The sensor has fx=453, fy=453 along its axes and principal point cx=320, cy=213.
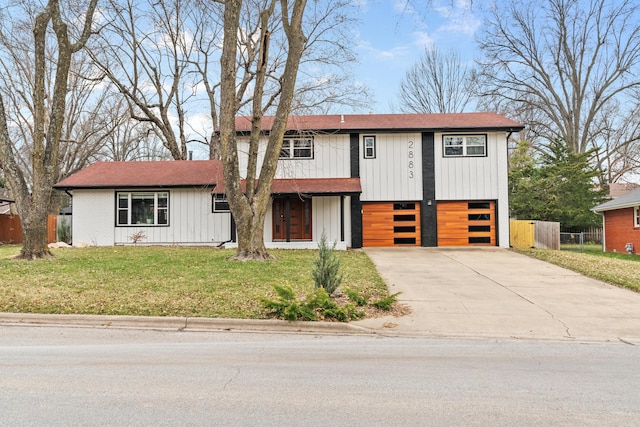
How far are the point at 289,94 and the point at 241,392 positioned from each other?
448 inches

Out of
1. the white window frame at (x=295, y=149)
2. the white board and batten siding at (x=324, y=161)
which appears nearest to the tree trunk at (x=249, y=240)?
the white board and batten siding at (x=324, y=161)

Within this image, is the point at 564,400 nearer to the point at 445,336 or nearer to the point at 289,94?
the point at 445,336

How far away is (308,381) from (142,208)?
18381 mm

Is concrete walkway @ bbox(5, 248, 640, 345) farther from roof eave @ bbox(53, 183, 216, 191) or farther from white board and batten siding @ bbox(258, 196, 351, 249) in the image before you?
roof eave @ bbox(53, 183, 216, 191)

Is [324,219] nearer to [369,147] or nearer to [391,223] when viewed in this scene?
[391,223]

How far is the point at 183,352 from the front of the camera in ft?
18.9

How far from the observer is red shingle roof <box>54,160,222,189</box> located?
20.5 metres

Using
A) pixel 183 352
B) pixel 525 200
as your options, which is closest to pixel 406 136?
pixel 525 200

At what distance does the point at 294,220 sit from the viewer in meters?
20.5

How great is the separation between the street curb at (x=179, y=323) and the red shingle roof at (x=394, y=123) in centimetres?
1233

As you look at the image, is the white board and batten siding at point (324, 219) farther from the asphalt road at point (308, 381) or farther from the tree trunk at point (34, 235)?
the asphalt road at point (308, 381)

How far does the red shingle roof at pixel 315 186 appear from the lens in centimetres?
1848

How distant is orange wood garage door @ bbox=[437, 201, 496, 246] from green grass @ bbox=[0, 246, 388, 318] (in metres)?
7.48

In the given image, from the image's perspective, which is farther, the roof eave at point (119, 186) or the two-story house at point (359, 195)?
the roof eave at point (119, 186)
